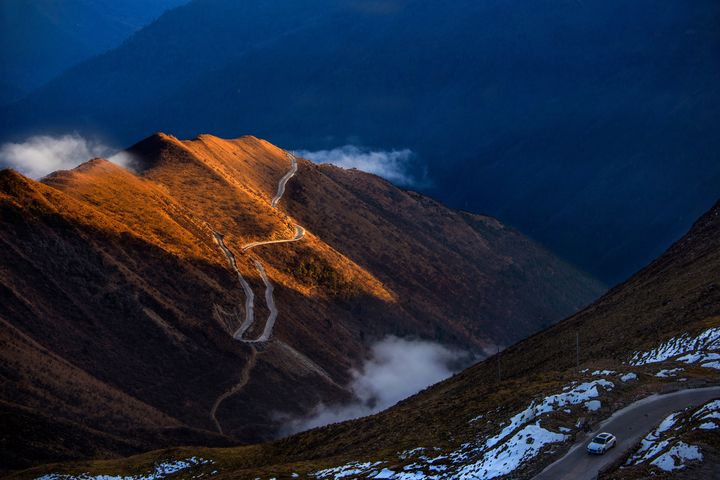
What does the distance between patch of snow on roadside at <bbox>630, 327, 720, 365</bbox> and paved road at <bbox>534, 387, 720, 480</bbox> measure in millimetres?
9838

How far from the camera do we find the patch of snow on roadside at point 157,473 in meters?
75.3

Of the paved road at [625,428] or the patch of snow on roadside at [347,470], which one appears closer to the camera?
the paved road at [625,428]

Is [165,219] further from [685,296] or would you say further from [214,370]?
[685,296]

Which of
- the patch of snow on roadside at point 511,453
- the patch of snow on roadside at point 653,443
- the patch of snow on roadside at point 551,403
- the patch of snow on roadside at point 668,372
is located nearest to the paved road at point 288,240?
the patch of snow on roadside at point 668,372

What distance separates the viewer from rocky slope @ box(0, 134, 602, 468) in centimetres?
10181

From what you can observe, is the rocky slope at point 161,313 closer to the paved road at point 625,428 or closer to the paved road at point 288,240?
the paved road at point 288,240

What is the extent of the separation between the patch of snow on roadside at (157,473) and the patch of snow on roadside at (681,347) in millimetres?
38862

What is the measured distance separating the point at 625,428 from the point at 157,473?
46.2 metres

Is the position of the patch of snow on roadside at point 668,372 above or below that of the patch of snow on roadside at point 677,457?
above

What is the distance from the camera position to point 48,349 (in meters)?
108

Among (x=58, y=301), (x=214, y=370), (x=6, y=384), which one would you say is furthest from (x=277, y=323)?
(x=6, y=384)

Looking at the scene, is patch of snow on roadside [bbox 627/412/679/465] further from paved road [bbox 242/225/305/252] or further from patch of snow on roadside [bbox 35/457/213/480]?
paved road [bbox 242/225/305/252]

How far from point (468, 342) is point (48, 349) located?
10379 centimetres

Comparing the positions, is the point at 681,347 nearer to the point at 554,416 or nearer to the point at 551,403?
the point at 551,403
